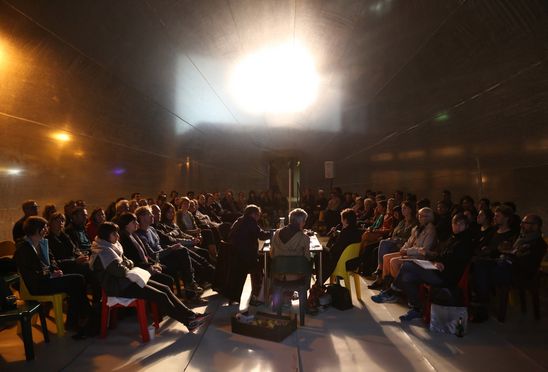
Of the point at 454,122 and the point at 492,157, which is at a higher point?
the point at 454,122

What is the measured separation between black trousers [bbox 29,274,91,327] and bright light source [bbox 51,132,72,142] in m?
2.53

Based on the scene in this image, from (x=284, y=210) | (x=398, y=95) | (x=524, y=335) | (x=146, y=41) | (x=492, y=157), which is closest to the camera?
(x=524, y=335)

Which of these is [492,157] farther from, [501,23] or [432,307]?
[432,307]

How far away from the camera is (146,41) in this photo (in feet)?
21.0

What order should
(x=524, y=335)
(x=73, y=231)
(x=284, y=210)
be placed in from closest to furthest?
(x=524, y=335)
(x=73, y=231)
(x=284, y=210)

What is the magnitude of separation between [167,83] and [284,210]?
30.3 feet

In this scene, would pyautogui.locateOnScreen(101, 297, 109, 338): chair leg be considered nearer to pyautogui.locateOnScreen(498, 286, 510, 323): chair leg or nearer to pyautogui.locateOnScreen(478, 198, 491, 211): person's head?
pyautogui.locateOnScreen(498, 286, 510, 323): chair leg

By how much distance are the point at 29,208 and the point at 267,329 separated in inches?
126

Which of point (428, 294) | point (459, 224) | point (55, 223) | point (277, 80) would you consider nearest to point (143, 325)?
point (55, 223)

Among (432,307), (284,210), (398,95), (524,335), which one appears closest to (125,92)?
(398,95)

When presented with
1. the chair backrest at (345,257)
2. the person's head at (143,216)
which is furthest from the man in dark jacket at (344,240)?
the person's head at (143,216)

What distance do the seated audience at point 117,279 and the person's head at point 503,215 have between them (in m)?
3.64

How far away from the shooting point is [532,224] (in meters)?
4.35

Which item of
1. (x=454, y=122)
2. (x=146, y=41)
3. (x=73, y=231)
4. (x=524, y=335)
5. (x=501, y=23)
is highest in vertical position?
(x=146, y=41)
